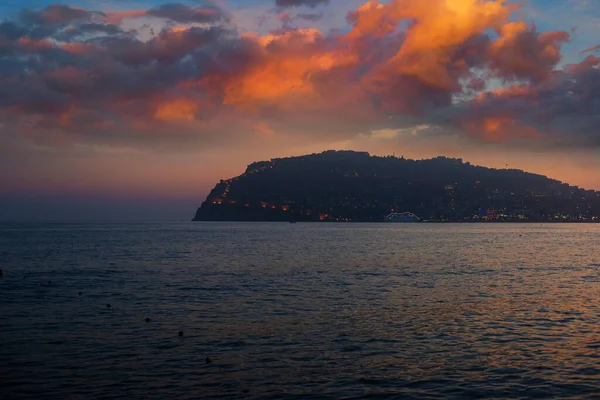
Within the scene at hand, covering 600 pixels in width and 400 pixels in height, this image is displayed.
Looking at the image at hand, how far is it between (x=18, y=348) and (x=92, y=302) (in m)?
15.1

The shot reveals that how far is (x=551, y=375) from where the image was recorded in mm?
21281

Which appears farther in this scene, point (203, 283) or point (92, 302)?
point (203, 283)

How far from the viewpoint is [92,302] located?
4066 cm

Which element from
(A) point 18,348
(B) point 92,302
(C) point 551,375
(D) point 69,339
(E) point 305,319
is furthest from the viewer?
(B) point 92,302

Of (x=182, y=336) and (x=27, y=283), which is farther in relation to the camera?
(x=27, y=283)

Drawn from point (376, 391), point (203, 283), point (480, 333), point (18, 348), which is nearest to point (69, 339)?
point (18, 348)

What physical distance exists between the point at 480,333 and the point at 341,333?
755 cm

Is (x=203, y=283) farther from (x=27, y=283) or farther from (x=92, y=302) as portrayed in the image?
(x=27, y=283)

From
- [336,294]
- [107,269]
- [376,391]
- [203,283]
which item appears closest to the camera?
[376,391]

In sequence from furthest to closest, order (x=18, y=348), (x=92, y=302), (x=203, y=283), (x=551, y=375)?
(x=203, y=283), (x=92, y=302), (x=18, y=348), (x=551, y=375)

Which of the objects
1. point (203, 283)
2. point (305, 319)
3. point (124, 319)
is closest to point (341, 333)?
point (305, 319)

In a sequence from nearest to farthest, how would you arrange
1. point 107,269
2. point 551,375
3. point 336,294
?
point 551,375, point 336,294, point 107,269

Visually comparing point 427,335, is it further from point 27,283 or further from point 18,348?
point 27,283

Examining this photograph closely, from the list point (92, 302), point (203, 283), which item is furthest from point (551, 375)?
point (203, 283)
